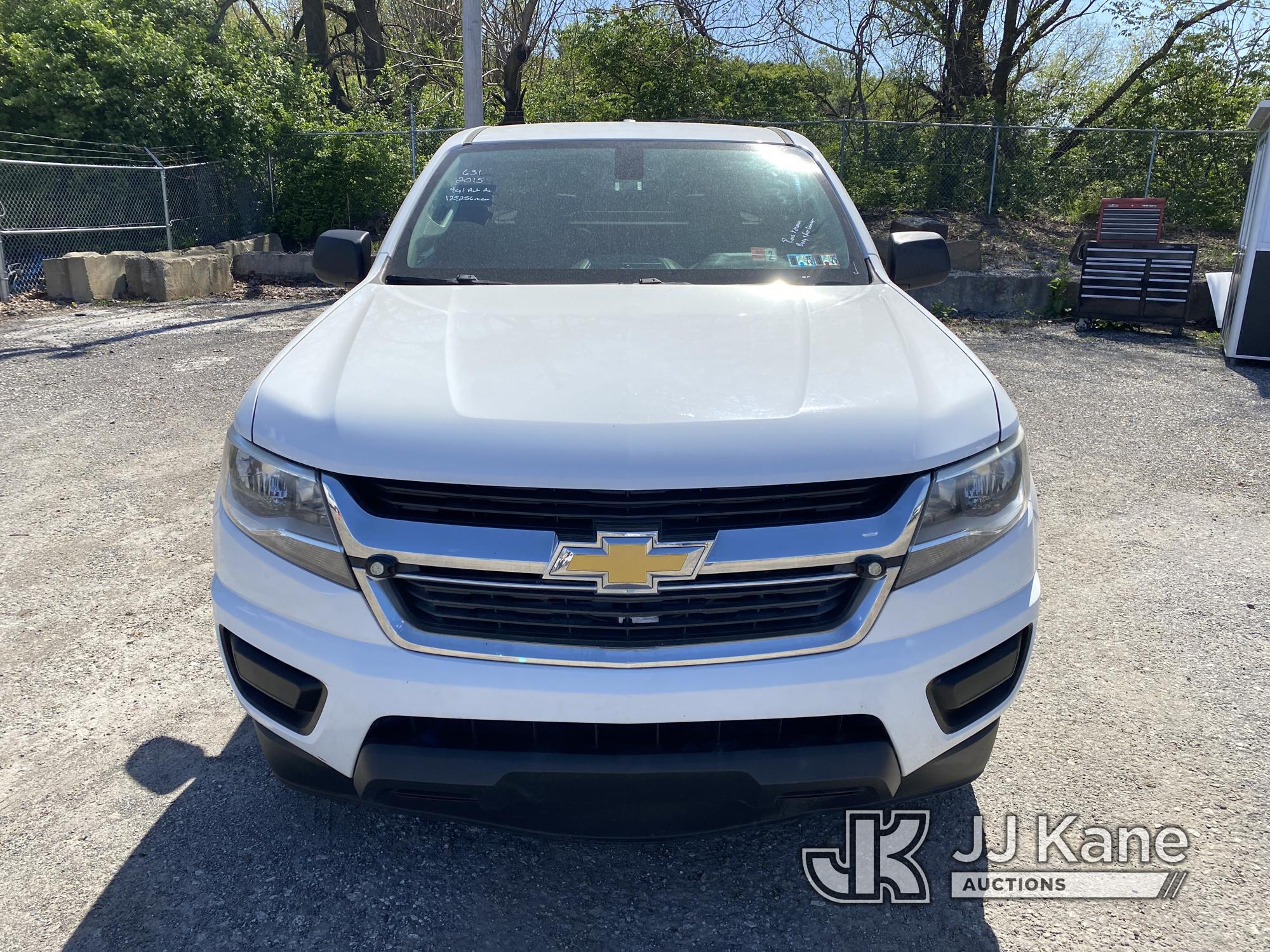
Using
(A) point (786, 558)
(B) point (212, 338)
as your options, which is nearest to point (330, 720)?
(A) point (786, 558)

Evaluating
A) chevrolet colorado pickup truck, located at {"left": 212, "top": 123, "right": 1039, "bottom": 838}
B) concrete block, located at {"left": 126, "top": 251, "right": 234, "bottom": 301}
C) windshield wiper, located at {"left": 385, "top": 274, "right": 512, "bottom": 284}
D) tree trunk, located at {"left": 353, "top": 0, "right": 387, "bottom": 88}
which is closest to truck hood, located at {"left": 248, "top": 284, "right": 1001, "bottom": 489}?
chevrolet colorado pickup truck, located at {"left": 212, "top": 123, "right": 1039, "bottom": 838}

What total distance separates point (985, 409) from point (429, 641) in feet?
4.42

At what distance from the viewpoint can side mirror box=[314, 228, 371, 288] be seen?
3639 mm

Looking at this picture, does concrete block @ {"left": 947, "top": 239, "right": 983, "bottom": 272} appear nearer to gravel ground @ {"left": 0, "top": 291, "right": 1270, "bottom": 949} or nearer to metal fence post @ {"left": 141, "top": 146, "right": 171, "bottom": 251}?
gravel ground @ {"left": 0, "top": 291, "right": 1270, "bottom": 949}

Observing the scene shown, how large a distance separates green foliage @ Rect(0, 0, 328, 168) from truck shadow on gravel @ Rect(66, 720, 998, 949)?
46.8 feet

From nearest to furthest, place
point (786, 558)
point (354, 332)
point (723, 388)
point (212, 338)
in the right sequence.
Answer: point (786, 558) → point (723, 388) → point (354, 332) → point (212, 338)

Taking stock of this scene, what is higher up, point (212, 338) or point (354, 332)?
point (354, 332)

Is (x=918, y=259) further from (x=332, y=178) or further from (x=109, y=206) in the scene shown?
(x=332, y=178)

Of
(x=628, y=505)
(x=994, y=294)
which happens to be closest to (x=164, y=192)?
(x=994, y=294)

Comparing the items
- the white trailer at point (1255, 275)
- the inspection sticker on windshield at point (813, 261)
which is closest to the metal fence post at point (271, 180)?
the white trailer at point (1255, 275)

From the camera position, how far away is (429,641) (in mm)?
2049

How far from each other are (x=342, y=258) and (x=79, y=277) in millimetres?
9635

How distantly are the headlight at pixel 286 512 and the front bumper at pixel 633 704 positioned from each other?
0.04m

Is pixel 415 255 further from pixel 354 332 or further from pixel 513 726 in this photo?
pixel 513 726
